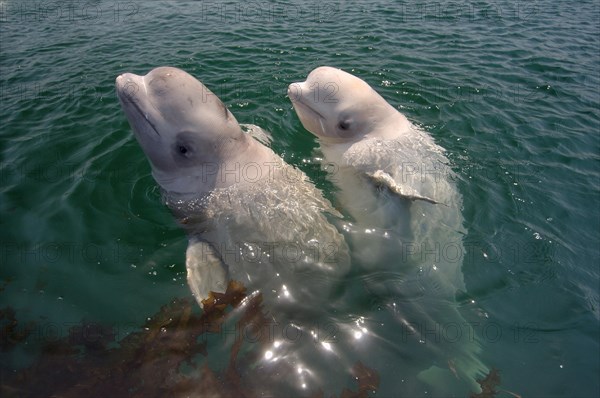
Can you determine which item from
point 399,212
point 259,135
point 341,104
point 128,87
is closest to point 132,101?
point 128,87

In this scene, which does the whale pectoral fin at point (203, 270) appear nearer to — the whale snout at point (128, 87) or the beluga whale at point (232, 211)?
the beluga whale at point (232, 211)

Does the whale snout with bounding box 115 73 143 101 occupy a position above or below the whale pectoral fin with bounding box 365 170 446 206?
above

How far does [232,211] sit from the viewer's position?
5457 mm

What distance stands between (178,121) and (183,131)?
0.44 ft

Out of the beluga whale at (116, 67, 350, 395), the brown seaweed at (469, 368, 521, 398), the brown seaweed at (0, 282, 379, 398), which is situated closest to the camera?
the brown seaweed at (0, 282, 379, 398)

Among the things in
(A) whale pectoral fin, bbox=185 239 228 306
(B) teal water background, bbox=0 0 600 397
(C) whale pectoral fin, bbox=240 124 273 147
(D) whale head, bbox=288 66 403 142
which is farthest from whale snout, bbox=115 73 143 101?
(D) whale head, bbox=288 66 403 142

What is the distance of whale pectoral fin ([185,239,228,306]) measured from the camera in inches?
194

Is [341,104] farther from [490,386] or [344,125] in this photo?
[490,386]

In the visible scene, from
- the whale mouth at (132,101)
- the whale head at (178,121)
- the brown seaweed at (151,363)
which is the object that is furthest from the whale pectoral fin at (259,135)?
the brown seaweed at (151,363)

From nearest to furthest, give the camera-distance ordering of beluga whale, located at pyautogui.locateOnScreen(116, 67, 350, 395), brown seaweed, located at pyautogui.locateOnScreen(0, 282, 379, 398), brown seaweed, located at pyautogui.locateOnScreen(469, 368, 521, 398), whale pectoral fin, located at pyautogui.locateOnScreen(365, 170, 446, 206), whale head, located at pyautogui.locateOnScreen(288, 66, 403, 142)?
1. brown seaweed, located at pyautogui.locateOnScreen(0, 282, 379, 398)
2. brown seaweed, located at pyautogui.locateOnScreen(469, 368, 521, 398)
3. beluga whale, located at pyautogui.locateOnScreen(116, 67, 350, 395)
4. whale pectoral fin, located at pyautogui.locateOnScreen(365, 170, 446, 206)
5. whale head, located at pyautogui.locateOnScreen(288, 66, 403, 142)

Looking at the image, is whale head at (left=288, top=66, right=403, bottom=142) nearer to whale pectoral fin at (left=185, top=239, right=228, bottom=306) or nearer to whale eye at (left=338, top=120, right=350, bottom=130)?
whale eye at (left=338, top=120, right=350, bottom=130)

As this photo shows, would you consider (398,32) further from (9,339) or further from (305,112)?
(9,339)

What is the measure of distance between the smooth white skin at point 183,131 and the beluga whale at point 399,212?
1.57 metres

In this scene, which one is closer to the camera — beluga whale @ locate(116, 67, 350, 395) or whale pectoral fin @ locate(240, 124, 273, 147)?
beluga whale @ locate(116, 67, 350, 395)
